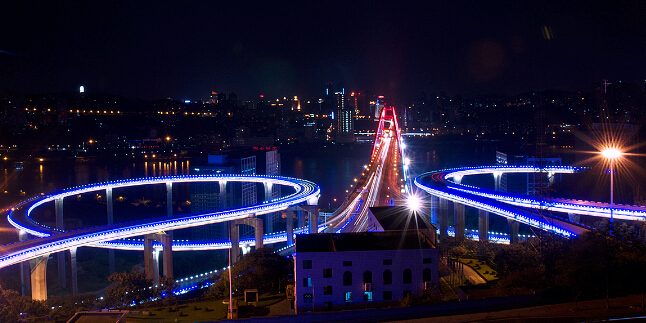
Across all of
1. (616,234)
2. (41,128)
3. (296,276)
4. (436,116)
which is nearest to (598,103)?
(436,116)

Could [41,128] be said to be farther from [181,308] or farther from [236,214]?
[181,308]

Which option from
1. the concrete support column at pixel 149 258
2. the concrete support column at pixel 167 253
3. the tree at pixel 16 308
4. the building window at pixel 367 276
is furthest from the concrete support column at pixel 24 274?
the building window at pixel 367 276

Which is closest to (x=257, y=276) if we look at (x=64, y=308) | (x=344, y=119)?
(x=64, y=308)

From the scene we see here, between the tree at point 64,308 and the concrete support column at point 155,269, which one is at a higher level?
the tree at point 64,308

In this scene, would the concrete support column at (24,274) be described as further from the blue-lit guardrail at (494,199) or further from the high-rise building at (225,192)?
the blue-lit guardrail at (494,199)

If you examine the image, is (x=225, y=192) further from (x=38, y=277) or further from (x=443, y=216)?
(x=38, y=277)

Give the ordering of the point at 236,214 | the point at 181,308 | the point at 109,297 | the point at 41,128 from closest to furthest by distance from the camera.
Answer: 1. the point at 181,308
2. the point at 109,297
3. the point at 236,214
4. the point at 41,128
